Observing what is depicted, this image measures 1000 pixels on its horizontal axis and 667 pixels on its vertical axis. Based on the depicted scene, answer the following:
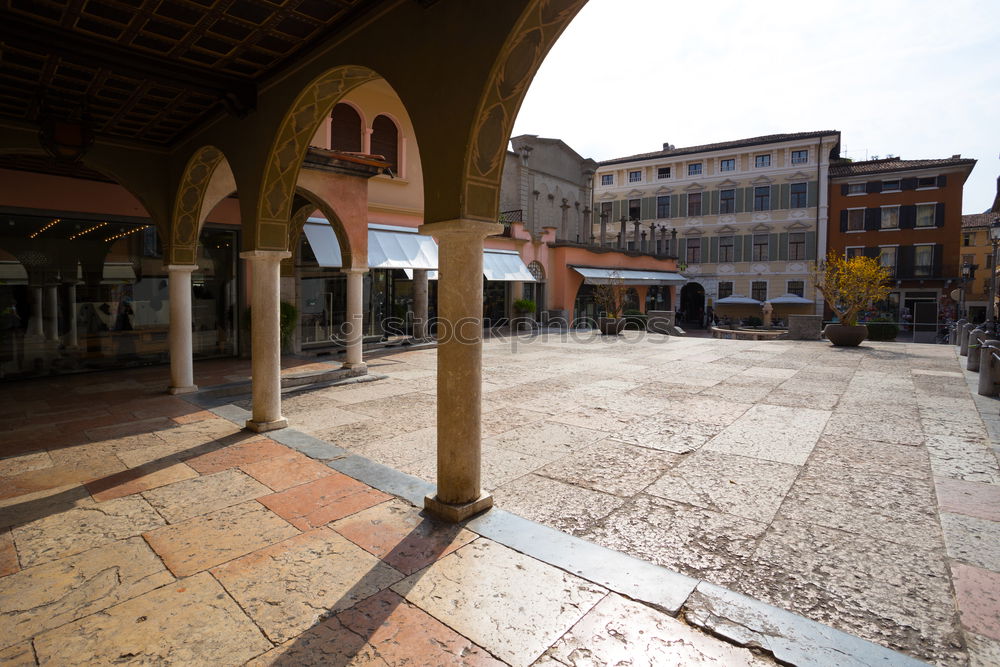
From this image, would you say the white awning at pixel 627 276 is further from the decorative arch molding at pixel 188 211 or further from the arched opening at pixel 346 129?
the decorative arch molding at pixel 188 211

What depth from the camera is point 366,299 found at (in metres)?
15.4

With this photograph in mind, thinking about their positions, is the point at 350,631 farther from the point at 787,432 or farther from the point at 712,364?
the point at 712,364

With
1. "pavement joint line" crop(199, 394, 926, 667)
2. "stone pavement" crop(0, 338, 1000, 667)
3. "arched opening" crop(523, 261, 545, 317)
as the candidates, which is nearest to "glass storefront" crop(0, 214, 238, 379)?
"stone pavement" crop(0, 338, 1000, 667)

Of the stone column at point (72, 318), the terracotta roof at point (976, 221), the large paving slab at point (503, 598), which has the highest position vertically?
the terracotta roof at point (976, 221)

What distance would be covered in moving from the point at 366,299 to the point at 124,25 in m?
11.1

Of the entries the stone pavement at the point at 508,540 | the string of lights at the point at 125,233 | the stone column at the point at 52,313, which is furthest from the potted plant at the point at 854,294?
the stone column at the point at 52,313

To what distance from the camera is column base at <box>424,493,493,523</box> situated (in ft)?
12.3

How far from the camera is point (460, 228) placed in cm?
360

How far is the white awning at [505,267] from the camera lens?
1888 cm

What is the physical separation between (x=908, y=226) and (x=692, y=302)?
1342 centimetres

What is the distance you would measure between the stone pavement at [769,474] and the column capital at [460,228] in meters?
2.10

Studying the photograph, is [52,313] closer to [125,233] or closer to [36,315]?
[36,315]

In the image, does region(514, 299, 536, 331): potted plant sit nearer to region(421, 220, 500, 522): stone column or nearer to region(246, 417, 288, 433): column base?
region(246, 417, 288, 433): column base

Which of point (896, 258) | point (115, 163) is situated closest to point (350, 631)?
point (115, 163)
